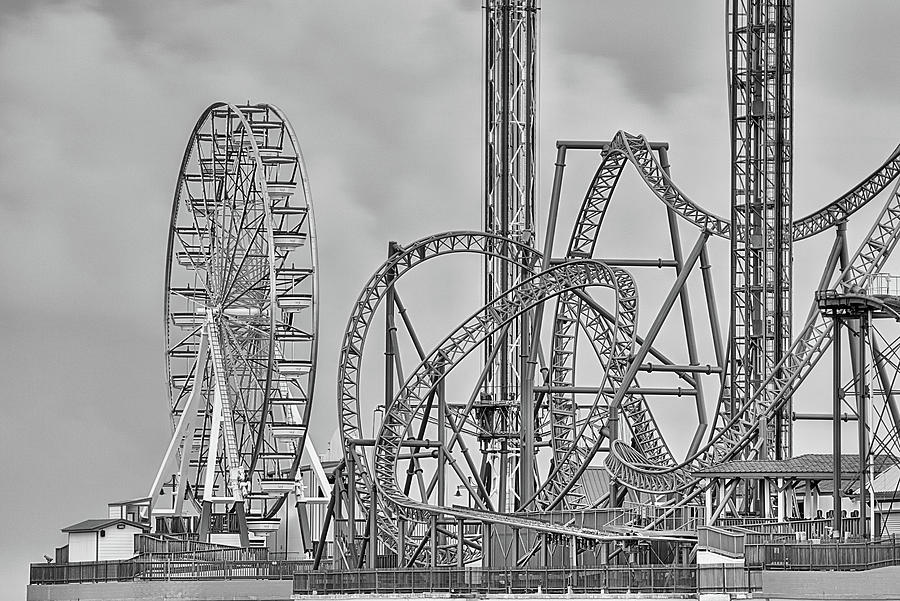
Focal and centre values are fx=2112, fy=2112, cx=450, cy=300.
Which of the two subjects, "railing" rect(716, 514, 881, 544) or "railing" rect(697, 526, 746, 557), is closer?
"railing" rect(697, 526, 746, 557)

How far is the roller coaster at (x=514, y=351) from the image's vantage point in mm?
52750

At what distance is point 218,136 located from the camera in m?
65.1

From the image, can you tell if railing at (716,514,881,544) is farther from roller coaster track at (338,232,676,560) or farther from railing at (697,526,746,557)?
roller coaster track at (338,232,676,560)

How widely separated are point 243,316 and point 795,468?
2085 cm

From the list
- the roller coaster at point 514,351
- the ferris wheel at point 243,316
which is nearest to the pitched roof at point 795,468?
the roller coaster at point 514,351

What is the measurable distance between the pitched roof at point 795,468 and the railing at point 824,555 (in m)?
6.57

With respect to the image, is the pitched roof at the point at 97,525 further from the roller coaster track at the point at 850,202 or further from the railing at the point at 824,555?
the railing at the point at 824,555

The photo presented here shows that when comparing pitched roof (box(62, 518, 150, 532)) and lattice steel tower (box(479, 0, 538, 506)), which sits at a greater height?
lattice steel tower (box(479, 0, 538, 506))

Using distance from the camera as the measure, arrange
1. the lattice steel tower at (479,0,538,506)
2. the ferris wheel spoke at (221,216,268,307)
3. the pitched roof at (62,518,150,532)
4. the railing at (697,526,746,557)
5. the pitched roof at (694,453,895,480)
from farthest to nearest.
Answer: the lattice steel tower at (479,0,538,506), the ferris wheel spoke at (221,216,268,307), the pitched roof at (62,518,150,532), the pitched roof at (694,453,895,480), the railing at (697,526,746,557)

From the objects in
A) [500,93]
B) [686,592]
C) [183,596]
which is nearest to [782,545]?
[686,592]

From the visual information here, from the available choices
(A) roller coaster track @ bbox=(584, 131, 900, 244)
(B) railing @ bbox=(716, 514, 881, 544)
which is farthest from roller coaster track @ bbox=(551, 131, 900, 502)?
(B) railing @ bbox=(716, 514, 881, 544)

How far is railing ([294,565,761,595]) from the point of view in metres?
42.0

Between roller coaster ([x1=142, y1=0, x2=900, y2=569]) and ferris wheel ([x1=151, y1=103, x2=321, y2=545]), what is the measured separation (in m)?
0.09

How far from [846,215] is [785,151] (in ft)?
13.8
